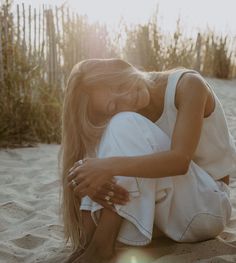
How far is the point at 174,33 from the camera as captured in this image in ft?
28.7

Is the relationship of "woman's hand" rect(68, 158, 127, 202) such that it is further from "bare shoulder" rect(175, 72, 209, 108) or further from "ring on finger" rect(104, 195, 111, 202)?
"bare shoulder" rect(175, 72, 209, 108)

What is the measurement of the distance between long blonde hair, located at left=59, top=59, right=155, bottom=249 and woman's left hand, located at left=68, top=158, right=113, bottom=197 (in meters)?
0.19

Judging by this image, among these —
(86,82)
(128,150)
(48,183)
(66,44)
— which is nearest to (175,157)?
(128,150)

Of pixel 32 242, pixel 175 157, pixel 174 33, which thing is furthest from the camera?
pixel 174 33

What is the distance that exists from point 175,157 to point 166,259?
369 mm

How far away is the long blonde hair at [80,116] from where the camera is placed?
6.66 feet

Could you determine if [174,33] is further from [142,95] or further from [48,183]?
Answer: [142,95]

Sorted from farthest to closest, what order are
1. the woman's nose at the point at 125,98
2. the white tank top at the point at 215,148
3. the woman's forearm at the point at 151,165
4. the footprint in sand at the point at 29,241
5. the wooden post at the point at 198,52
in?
the wooden post at the point at 198,52 → the footprint in sand at the point at 29,241 → the white tank top at the point at 215,148 → the woman's nose at the point at 125,98 → the woman's forearm at the point at 151,165

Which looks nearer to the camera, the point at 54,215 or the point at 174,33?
the point at 54,215

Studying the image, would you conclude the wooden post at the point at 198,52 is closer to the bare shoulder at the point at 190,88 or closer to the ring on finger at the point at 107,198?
the bare shoulder at the point at 190,88

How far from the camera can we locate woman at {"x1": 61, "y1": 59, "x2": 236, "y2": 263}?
1854 millimetres

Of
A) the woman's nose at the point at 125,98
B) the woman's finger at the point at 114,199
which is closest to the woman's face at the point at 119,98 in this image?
the woman's nose at the point at 125,98

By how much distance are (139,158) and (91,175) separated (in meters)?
0.18

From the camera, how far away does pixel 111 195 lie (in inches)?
71.5
